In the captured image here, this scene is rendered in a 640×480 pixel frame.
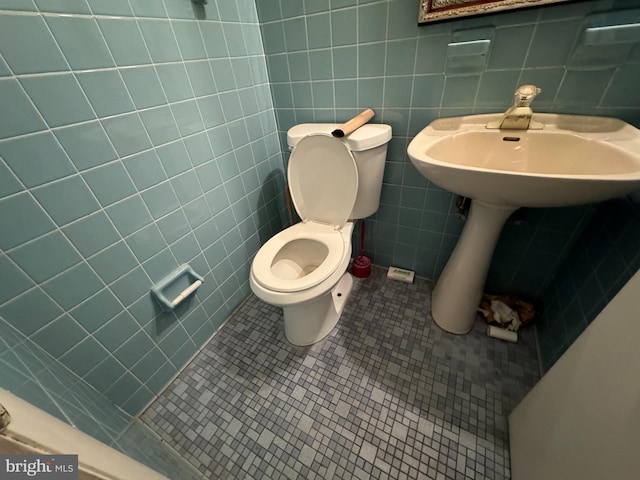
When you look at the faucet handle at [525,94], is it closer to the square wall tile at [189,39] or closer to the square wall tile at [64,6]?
the square wall tile at [189,39]

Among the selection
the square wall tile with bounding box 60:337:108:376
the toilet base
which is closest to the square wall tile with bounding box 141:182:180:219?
the square wall tile with bounding box 60:337:108:376

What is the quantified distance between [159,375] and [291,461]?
0.65 meters

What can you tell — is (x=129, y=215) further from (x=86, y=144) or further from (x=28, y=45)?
(x=28, y=45)

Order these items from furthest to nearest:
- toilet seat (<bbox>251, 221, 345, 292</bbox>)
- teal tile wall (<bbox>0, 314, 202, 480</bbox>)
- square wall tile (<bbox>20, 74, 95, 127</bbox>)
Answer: toilet seat (<bbox>251, 221, 345, 292</bbox>) → square wall tile (<bbox>20, 74, 95, 127</bbox>) → teal tile wall (<bbox>0, 314, 202, 480</bbox>)

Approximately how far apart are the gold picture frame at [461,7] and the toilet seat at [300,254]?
Result: 843 millimetres

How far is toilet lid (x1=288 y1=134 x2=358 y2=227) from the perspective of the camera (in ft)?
3.54

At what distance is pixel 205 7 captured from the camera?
0.93m

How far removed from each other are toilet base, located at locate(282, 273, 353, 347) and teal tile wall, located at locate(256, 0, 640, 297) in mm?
523

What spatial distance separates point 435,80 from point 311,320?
110cm

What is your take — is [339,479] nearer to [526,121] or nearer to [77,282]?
[77,282]

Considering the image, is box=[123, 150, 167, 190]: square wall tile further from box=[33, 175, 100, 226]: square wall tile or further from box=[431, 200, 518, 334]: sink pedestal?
box=[431, 200, 518, 334]: sink pedestal

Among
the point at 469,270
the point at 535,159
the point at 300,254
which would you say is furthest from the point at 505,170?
the point at 300,254

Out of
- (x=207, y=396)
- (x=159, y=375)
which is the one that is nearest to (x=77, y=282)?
(x=159, y=375)

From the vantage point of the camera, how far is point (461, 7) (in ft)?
2.64
